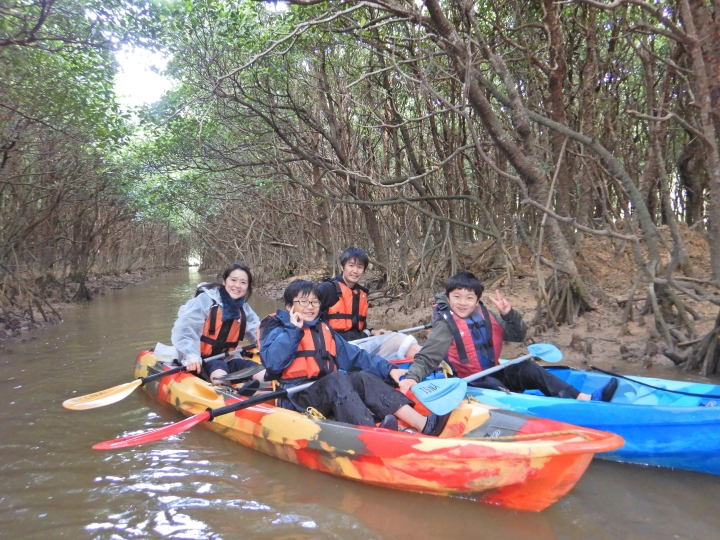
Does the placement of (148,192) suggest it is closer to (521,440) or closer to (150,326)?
(150,326)

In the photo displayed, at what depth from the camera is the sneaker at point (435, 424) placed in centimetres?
298

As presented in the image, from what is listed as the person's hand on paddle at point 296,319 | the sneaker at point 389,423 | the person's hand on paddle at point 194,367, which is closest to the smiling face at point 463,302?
the sneaker at point 389,423

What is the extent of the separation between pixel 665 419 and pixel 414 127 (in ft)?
21.3

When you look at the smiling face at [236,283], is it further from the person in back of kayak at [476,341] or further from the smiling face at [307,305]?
the person in back of kayak at [476,341]

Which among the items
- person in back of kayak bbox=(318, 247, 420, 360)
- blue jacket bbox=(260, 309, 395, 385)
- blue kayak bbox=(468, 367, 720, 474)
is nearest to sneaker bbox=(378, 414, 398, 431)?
blue kayak bbox=(468, 367, 720, 474)

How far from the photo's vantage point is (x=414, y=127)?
8.32m

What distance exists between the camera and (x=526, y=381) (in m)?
3.54

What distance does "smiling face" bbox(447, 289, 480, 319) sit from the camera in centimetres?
345

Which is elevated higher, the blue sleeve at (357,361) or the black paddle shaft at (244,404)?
the blue sleeve at (357,361)

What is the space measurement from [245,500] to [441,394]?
1171 millimetres

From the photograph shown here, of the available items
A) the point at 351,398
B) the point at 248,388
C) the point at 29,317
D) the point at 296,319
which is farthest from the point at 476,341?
the point at 29,317

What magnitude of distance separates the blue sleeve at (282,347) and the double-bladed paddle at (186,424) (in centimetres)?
17

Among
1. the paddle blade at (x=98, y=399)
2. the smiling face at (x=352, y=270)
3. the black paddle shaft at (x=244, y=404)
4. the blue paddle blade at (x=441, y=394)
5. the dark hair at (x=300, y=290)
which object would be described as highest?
the smiling face at (x=352, y=270)

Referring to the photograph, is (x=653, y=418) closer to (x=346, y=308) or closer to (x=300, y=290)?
(x=300, y=290)
